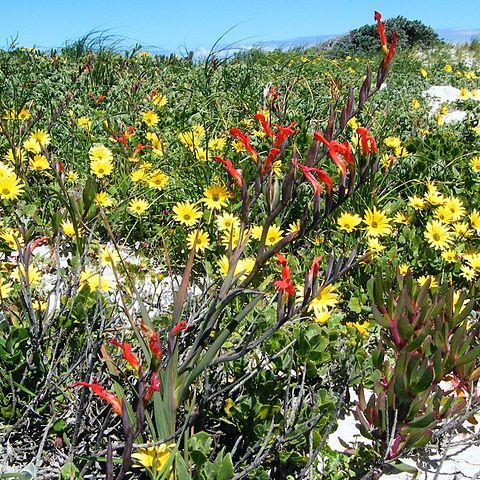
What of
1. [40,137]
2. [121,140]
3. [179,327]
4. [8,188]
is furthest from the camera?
[121,140]

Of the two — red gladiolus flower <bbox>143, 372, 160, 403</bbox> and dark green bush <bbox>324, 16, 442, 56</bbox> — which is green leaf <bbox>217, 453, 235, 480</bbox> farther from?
dark green bush <bbox>324, 16, 442, 56</bbox>

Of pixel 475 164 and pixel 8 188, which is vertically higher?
pixel 8 188

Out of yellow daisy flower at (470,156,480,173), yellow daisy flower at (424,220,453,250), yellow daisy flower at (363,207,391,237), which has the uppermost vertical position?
yellow daisy flower at (470,156,480,173)

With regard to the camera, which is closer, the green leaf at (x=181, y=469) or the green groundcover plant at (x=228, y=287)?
the green leaf at (x=181, y=469)

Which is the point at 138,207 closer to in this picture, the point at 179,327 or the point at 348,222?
the point at 348,222

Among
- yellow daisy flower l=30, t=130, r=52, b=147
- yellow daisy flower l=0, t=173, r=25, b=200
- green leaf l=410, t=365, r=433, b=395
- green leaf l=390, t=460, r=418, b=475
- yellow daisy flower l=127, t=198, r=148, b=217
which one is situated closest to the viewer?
green leaf l=410, t=365, r=433, b=395

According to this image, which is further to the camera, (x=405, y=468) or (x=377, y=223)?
(x=377, y=223)

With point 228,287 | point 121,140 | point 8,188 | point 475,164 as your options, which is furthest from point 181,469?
point 475,164

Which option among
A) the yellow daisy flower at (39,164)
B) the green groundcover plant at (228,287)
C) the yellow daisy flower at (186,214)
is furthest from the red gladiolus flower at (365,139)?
the yellow daisy flower at (39,164)

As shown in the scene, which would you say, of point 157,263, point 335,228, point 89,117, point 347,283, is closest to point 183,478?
point 347,283

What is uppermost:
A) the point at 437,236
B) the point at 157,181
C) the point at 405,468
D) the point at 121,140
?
the point at 121,140

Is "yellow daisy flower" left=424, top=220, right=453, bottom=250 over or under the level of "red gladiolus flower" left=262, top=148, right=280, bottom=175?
under

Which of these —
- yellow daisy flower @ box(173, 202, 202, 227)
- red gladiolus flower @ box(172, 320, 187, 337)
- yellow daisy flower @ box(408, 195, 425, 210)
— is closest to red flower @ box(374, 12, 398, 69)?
red gladiolus flower @ box(172, 320, 187, 337)

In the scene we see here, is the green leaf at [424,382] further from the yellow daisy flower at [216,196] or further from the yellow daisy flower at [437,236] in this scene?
the yellow daisy flower at [216,196]
